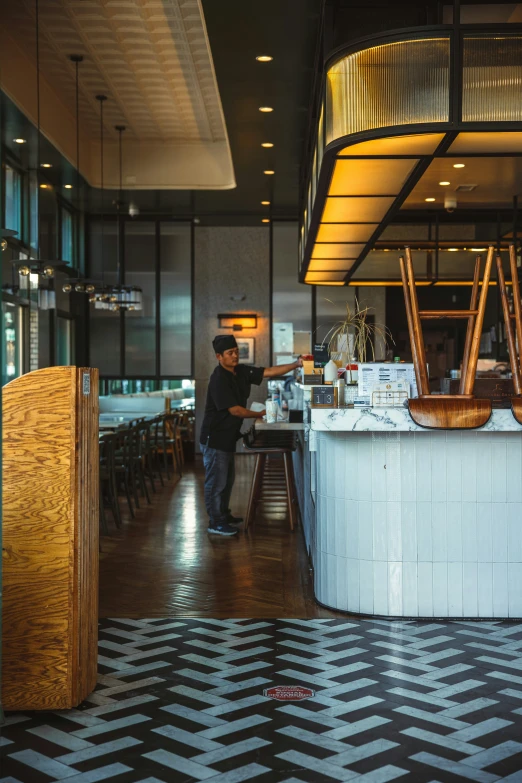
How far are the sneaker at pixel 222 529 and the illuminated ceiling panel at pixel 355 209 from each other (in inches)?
108

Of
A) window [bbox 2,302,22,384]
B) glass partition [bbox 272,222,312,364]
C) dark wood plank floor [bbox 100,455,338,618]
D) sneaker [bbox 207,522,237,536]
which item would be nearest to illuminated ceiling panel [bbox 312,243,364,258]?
dark wood plank floor [bbox 100,455,338,618]

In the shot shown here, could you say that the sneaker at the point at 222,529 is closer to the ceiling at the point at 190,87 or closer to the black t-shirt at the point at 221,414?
the black t-shirt at the point at 221,414

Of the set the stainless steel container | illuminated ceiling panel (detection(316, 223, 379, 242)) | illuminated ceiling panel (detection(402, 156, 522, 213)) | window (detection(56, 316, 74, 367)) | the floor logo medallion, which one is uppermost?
illuminated ceiling panel (detection(402, 156, 522, 213))

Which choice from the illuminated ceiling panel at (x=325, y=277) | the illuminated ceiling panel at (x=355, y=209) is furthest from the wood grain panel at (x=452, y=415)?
the illuminated ceiling panel at (x=325, y=277)

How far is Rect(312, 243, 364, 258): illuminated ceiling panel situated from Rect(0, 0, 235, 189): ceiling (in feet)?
8.07

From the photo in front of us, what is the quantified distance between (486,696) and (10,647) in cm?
202

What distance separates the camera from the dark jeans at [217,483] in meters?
7.82

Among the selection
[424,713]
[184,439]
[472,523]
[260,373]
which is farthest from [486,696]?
[184,439]

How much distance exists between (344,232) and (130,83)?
4561 millimetres

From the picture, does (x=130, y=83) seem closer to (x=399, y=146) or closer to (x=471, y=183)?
(x=471, y=183)

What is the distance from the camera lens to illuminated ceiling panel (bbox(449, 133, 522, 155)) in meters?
5.13

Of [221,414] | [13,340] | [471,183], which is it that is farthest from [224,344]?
[13,340]

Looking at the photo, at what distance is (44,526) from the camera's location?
3748 mm

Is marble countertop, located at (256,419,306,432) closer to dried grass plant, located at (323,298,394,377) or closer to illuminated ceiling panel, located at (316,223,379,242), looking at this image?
dried grass plant, located at (323,298,394,377)
